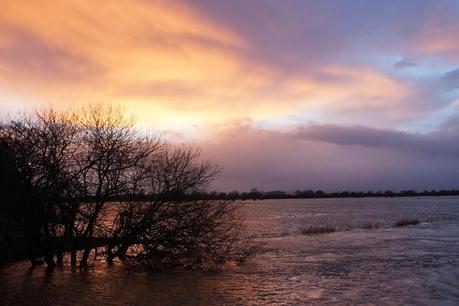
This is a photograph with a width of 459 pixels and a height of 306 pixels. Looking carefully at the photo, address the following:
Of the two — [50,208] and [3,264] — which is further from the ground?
[50,208]

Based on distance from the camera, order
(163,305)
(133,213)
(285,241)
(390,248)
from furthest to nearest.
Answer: (285,241) → (390,248) → (133,213) → (163,305)

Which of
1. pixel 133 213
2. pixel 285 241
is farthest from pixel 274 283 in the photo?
pixel 285 241

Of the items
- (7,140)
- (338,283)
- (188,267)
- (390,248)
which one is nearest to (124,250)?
(188,267)

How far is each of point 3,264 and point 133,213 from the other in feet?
20.1

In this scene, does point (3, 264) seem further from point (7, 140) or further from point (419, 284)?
point (419, 284)

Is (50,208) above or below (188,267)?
above

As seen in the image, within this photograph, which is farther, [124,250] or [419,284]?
[124,250]

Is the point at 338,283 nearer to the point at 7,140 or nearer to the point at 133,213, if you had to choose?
the point at 133,213

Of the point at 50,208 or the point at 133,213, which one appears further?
the point at 133,213

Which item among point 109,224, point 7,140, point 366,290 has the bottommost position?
point 366,290

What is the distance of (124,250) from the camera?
2494cm

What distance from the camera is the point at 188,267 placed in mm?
25344

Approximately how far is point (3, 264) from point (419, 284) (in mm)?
17884

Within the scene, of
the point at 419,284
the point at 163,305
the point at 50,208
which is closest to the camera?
the point at 163,305
